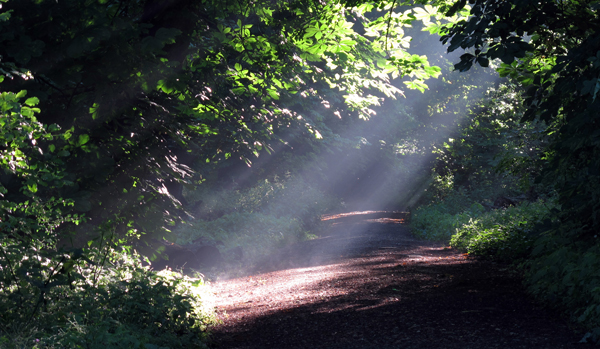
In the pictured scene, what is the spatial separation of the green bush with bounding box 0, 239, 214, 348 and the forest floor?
0.88 m

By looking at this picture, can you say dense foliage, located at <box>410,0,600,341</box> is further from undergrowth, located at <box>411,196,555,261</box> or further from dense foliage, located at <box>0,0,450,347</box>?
dense foliage, located at <box>0,0,450,347</box>

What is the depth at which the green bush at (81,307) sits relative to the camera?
10.4ft

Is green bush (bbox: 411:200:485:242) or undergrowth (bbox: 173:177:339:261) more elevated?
undergrowth (bbox: 173:177:339:261)

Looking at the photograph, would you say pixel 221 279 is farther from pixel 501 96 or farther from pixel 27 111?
pixel 501 96

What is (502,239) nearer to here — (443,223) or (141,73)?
(443,223)

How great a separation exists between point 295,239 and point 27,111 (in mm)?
14890

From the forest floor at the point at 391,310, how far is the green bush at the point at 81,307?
0.88 meters

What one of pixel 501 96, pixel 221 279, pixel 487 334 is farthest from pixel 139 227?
pixel 501 96

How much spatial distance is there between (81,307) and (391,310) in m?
3.62

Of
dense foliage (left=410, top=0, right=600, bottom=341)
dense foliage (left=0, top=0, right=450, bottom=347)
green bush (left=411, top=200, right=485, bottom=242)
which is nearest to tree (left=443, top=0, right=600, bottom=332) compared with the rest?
dense foliage (left=410, top=0, right=600, bottom=341)

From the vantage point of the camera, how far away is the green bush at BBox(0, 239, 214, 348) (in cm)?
317

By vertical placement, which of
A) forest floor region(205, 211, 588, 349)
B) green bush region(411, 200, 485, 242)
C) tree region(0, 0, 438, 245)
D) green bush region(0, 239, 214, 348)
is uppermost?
tree region(0, 0, 438, 245)

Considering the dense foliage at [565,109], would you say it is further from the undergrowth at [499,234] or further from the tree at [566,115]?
the undergrowth at [499,234]

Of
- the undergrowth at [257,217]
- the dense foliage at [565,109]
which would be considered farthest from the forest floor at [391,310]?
the undergrowth at [257,217]
